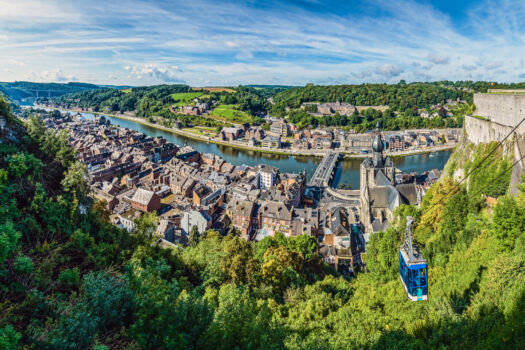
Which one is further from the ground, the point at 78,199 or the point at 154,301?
the point at 78,199

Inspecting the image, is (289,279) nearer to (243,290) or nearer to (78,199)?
(243,290)

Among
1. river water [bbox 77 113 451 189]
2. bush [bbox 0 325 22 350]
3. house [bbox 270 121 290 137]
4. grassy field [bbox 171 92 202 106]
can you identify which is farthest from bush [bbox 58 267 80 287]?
grassy field [bbox 171 92 202 106]

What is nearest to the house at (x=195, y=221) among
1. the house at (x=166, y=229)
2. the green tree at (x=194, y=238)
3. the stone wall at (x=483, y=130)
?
the house at (x=166, y=229)

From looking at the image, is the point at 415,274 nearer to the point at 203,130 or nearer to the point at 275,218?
the point at 275,218

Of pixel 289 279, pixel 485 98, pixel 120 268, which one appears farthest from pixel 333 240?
pixel 120 268

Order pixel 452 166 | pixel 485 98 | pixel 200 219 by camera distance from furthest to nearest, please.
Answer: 1. pixel 200 219
2. pixel 452 166
3. pixel 485 98

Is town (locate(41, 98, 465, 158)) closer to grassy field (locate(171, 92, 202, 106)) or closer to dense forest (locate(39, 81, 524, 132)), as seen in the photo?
dense forest (locate(39, 81, 524, 132))

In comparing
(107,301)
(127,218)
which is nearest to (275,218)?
(127,218)
